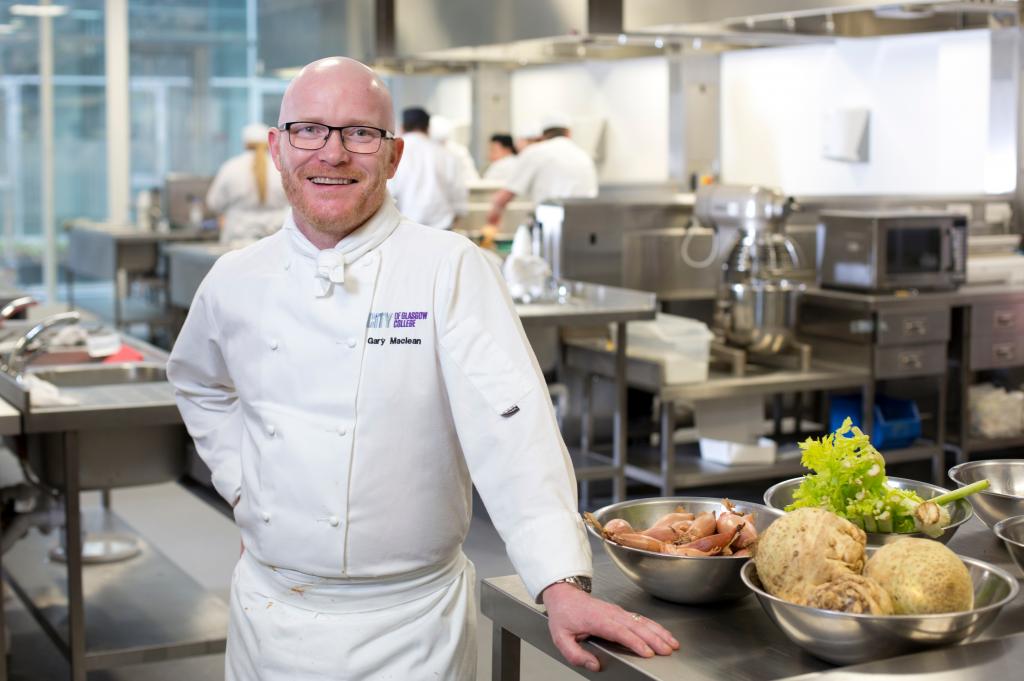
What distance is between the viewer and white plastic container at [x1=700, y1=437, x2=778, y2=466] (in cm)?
498

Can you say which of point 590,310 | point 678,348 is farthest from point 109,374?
point 678,348

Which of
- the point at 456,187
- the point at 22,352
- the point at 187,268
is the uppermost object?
the point at 456,187

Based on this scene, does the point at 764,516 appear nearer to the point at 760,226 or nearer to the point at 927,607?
the point at 927,607

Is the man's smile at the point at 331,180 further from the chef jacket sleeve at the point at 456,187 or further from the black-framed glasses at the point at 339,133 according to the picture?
the chef jacket sleeve at the point at 456,187

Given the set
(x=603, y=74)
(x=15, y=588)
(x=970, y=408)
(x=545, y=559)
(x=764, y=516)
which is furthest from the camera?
(x=603, y=74)

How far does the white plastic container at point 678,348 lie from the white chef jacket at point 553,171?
2.66 m

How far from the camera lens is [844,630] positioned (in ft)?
4.33

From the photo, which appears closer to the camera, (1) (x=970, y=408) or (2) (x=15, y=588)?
(2) (x=15, y=588)

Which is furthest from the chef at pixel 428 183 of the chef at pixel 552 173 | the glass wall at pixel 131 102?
the glass wall at pixel 131 102

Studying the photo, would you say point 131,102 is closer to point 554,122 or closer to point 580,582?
point 554,122

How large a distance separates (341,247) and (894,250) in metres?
3.89

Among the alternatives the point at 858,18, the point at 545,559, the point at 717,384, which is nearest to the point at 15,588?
the point at 717,384

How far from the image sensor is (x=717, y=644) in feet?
4.72

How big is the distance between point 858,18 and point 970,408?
1832 millimetres
